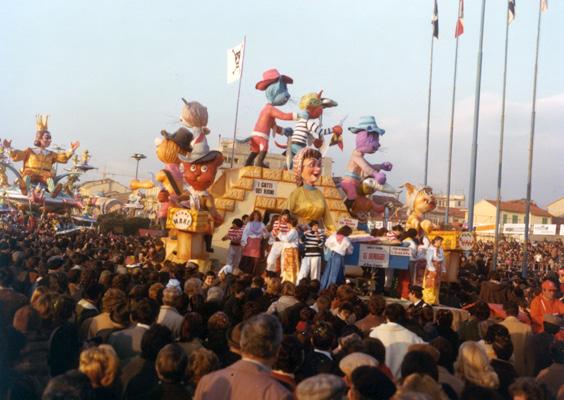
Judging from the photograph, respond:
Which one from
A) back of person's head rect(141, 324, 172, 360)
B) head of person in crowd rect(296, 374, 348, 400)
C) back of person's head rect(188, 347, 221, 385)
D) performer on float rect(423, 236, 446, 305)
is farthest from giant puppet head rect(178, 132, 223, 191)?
head of person in crowd rect(296, 374, 348, 400)

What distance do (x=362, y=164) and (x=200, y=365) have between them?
45.6ft

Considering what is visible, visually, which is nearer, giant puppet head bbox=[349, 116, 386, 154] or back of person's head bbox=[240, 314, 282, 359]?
back of person's head bbox=[240, 314, 282, 359]

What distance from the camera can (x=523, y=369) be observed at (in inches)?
225

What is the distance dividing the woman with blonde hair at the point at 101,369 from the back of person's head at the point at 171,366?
27 centimetres

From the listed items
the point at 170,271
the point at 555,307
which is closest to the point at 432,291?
the point at 555,307

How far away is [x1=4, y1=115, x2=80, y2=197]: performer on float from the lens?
34781 millimetres

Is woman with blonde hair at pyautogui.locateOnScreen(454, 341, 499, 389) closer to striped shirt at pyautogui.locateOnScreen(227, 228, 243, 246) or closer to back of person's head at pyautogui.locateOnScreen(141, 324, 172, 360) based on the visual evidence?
back of person's head at pyautogui.locateOnScreen(141, 324, 172, 360)

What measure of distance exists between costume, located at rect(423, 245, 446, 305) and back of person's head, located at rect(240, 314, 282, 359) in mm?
8538

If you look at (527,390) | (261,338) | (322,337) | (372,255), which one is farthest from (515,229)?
(261,338)

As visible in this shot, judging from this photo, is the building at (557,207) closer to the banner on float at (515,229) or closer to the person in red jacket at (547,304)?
the banner on float at (515,229)

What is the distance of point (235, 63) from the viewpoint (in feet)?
62.8

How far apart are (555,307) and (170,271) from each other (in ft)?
17.5

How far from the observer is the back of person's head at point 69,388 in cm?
296

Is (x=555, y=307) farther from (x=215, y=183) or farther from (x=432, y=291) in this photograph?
(x=215, y=183)
